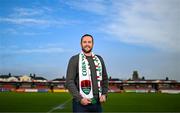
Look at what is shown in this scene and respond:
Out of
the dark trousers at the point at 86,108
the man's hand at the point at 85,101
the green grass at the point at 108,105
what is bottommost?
the green grass at the point at 108,105

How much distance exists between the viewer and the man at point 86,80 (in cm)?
544

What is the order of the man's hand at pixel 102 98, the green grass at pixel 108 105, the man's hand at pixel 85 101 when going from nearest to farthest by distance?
the man's hand at pixel 85 101 < the man's hand at pixel 102 98 < the green grass at pixel 108 105

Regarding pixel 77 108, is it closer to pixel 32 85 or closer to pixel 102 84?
pixel 102 84

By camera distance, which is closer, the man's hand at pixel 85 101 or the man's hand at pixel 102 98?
the man's hand at pixel 85 101

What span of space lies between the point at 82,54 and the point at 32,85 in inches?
4351

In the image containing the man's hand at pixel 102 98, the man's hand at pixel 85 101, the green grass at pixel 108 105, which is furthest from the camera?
the green grass at pixel 108 105

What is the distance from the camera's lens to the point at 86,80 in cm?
545

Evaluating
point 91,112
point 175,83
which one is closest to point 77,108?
point 91,112

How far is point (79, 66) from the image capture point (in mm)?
5512

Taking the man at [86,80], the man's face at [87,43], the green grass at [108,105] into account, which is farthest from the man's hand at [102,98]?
the green grass at [108,105]

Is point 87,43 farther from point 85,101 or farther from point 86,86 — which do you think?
point 85,101

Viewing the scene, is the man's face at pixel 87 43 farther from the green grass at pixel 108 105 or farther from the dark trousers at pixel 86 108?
the green grass at pixel 108 105

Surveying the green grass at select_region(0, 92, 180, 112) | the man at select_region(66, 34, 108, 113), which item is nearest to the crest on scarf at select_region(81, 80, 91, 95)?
the man at select_region(66, 34, 108, 113)

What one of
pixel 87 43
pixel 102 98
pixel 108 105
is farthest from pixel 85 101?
pixel 108 105
